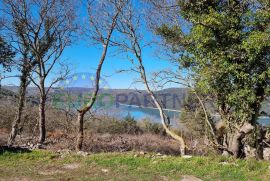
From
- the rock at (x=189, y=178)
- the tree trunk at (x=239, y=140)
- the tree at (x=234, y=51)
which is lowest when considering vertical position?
the rock at (x=189, y=178)

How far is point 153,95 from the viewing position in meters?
14.3

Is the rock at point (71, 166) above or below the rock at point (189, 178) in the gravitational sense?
above

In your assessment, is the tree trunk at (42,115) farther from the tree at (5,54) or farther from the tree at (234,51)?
the tree at (234,51)

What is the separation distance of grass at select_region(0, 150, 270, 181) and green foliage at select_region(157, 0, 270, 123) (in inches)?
105

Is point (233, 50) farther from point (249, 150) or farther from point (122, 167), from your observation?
point (122, 167)

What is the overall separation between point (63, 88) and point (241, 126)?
11332 millimetres

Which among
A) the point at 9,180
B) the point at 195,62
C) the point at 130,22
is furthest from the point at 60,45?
the point at 9,180

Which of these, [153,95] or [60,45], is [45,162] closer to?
[153,95]

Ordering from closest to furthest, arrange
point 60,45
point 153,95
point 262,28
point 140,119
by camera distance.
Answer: point 262,28 < point 153,95 < point 60,45 < point 140,119

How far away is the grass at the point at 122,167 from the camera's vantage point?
267 inches

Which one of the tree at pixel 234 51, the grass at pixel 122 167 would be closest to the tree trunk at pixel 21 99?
the grass at pixel 122 167

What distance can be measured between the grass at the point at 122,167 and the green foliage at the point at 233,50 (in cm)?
266

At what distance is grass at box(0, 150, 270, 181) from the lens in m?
6.77

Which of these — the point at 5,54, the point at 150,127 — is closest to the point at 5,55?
the point at 5,54
